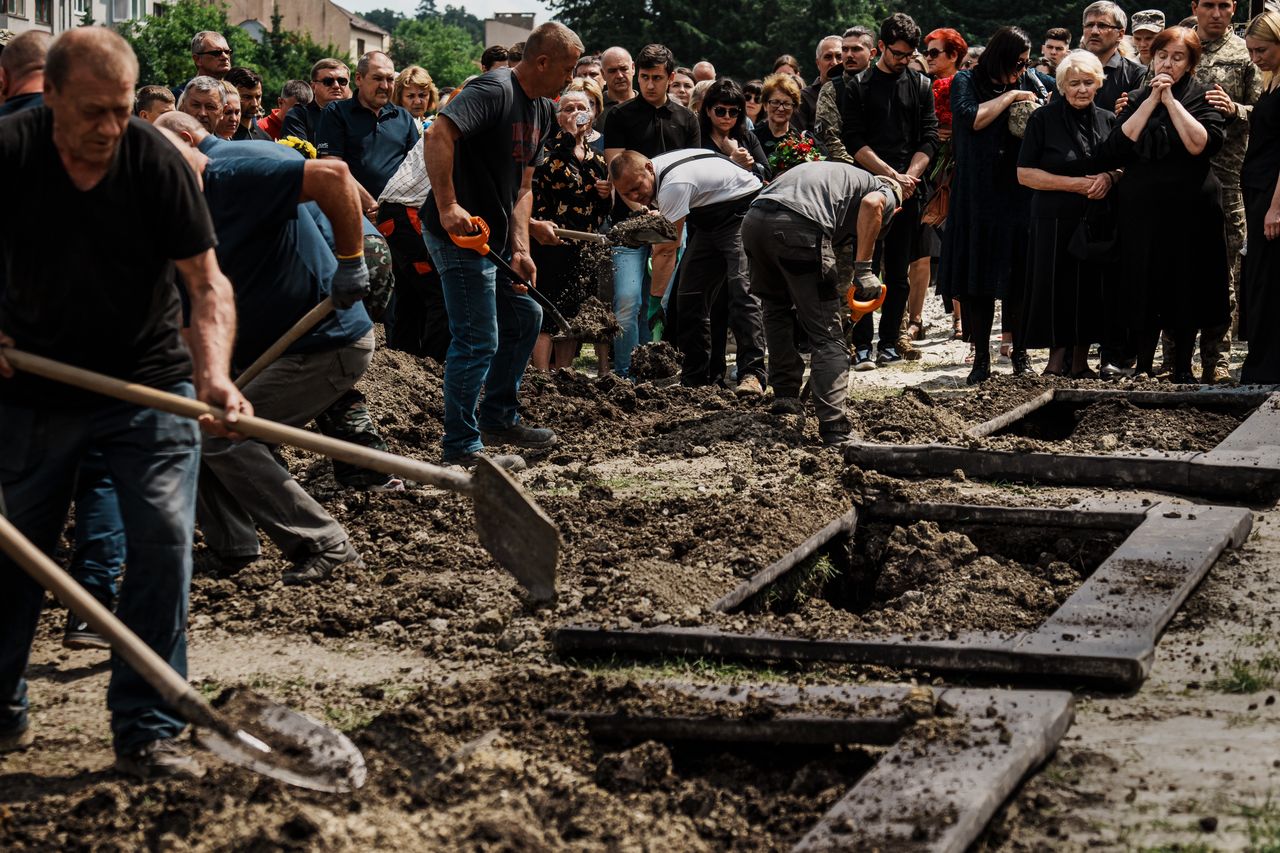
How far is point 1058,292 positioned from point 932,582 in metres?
5.05

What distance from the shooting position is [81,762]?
435 cm

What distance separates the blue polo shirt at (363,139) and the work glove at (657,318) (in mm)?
2039

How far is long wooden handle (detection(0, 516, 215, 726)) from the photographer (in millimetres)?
3836

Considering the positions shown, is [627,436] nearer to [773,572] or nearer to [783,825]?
[773,572]

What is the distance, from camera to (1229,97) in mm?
10531

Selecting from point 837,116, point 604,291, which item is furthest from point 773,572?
point 837,116

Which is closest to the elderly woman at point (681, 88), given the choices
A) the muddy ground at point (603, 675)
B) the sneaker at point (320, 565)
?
the muddy ground at point (603, 675)

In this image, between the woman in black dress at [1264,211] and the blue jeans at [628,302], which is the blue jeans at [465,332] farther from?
the woman in black dress at [1264,211]

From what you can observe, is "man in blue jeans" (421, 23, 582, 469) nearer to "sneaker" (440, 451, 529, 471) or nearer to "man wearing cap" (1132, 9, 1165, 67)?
"sneaker" (440, 451, 529, 471)

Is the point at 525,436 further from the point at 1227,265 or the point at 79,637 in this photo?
the point at 1227,265

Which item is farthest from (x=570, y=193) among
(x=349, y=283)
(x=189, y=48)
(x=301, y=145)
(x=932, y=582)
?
(x=189, y=48)

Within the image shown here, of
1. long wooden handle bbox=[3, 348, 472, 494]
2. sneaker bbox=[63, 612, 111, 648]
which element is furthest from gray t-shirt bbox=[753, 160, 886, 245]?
sneaker bbox=[63, 612, 111, 648]

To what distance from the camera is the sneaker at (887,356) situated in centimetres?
1224

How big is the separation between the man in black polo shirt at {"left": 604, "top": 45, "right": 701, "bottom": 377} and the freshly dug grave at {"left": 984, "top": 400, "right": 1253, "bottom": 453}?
2.75m
